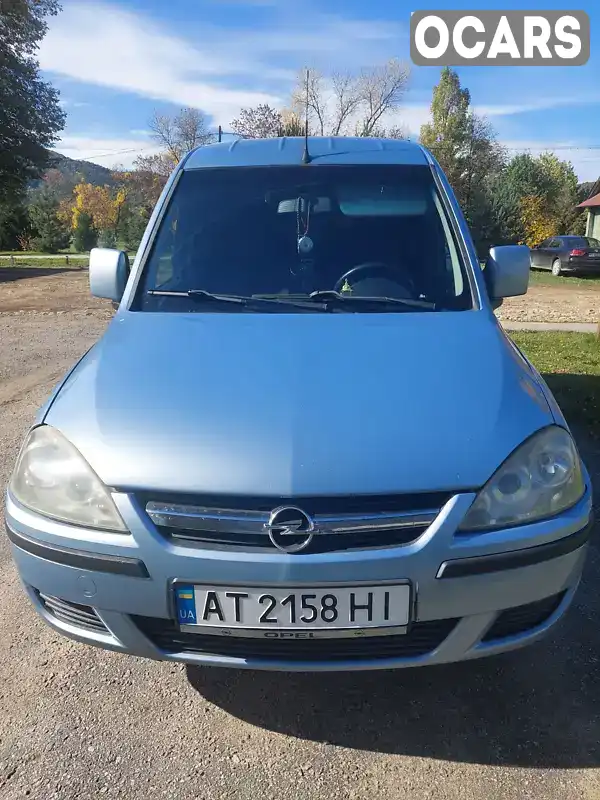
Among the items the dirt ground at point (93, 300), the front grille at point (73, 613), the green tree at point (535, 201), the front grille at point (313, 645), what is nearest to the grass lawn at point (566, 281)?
the dirt ground at point (93, 300)

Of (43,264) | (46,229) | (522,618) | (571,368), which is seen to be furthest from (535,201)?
(522,618)

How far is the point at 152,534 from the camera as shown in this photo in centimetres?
177

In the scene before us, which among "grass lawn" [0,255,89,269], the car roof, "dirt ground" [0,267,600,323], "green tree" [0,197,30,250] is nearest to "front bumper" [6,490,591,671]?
the car roof

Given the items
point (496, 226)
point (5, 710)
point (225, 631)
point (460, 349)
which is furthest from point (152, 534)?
point (496, 226)

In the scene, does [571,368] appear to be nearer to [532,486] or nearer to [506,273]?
[506,273]

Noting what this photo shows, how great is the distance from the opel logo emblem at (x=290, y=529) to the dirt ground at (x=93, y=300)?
10.2m

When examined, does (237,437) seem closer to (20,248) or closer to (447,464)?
(447,464)

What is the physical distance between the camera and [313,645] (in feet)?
6.02

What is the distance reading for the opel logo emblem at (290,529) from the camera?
5.66ft

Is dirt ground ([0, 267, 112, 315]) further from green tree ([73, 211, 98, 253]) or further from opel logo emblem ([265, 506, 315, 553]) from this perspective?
green tree ([73, 211, 98, 253])

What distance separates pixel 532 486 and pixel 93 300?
12942 mm

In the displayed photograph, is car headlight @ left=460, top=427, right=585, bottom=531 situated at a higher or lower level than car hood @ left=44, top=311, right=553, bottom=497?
lower

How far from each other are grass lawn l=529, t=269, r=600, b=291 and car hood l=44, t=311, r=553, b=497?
56.0ft

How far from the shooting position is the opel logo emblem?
1.72 m
